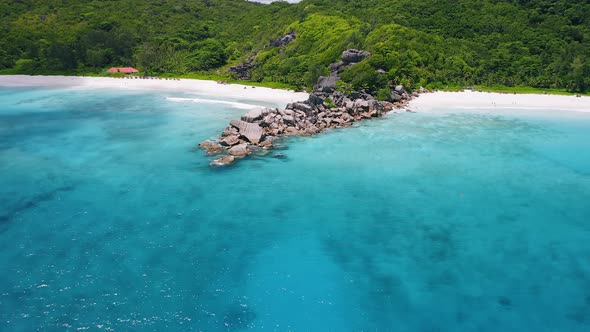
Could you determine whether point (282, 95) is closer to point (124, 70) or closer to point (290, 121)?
point (290, 121)

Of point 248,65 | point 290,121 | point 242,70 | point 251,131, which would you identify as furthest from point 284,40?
point 251,131

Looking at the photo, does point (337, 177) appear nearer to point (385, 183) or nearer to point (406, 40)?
point (385, 183)

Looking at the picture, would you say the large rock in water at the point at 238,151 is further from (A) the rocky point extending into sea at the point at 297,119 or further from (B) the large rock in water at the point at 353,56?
(B) the large rock in water at the point at 353,56

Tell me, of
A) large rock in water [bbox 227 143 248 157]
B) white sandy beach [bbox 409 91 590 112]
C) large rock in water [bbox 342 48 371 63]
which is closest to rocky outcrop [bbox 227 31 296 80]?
large rock in water [bbox 342 48 371 63]

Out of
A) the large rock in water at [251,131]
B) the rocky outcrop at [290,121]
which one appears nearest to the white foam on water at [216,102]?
the rocky outcrop at [290,121]

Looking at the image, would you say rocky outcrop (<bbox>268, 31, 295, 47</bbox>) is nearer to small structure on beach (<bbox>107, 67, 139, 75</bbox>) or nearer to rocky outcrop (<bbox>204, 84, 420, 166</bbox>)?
small structure on beach (<bbox>107, 67, 139, 75</bbox>)

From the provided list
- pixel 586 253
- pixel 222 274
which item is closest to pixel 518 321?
pixel 586 253

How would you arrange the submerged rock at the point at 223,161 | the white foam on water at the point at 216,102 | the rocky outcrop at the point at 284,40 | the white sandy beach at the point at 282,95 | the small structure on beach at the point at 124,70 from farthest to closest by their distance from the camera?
the small structure on beach at the point at 124,70, the rocky outcrop at the point at 284,40, the white foam on water at the point at 216,102, the white sandy beach at the point at 282,95, the submerged rock at the point at 223,161
